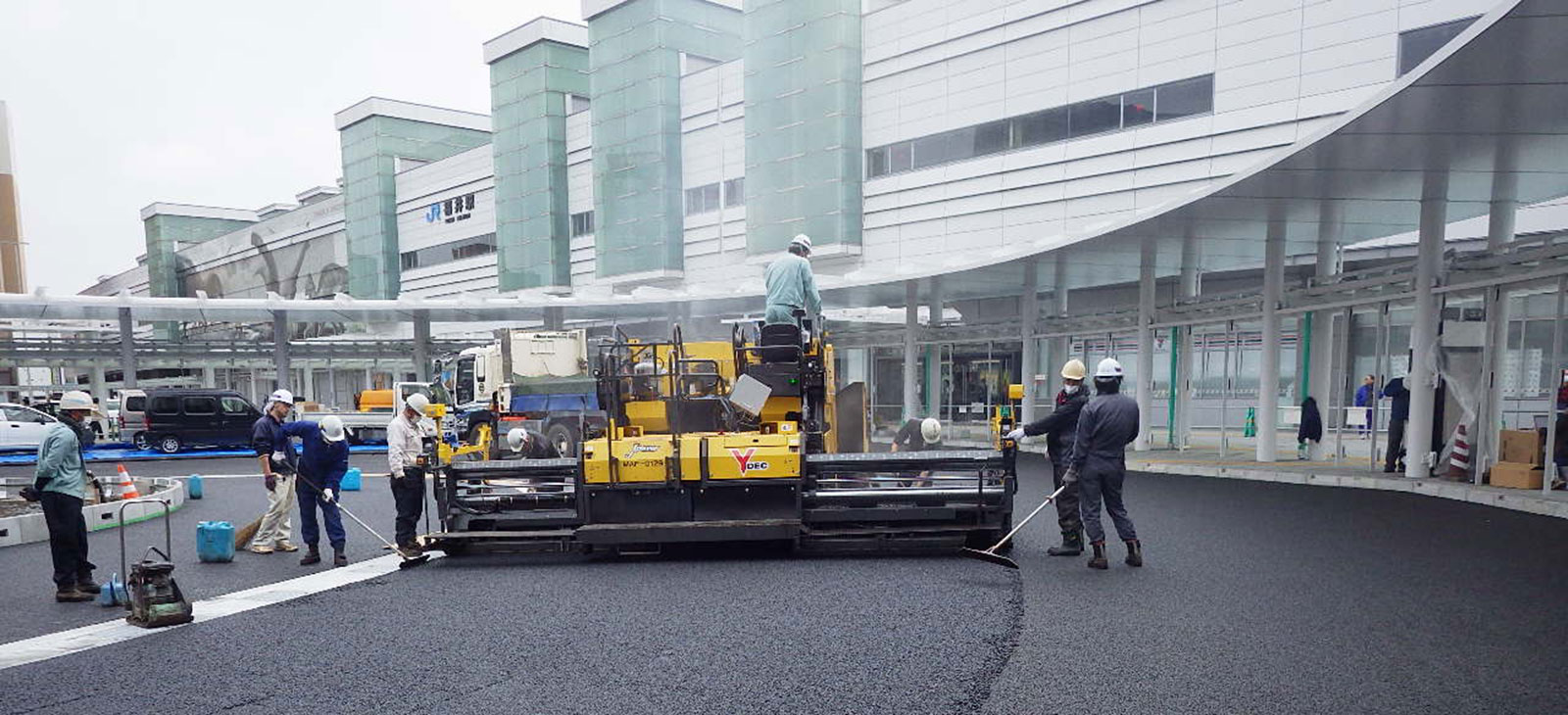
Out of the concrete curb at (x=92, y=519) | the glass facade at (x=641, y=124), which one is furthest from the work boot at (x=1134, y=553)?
the glass facade at (x=641, y=124)

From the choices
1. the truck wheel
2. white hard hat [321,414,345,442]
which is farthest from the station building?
→ white hard hat [321,414,345,442]

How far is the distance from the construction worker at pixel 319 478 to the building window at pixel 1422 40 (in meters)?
21.5

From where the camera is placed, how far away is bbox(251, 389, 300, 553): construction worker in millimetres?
7387

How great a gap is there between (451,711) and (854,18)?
87.5 feet

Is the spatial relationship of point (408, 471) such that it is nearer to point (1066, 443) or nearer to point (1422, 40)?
point (1066, 443)

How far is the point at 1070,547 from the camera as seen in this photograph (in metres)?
6.84

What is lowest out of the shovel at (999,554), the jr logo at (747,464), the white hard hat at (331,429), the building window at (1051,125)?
the shovel at (999,554)

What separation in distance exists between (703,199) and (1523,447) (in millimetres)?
26997

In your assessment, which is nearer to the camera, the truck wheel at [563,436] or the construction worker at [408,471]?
the construction worker at [408,471]

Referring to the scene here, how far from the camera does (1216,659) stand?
14.4 ft

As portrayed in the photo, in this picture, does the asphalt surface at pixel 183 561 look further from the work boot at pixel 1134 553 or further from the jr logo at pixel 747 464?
the work boot at pixel 1134 553

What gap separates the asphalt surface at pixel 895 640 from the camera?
4027mm

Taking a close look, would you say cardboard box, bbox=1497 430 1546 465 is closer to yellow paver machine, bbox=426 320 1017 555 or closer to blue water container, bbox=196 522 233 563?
yellow paver machine, bbox=426 320 1017 555

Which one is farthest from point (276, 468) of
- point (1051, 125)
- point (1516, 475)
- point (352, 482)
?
point (1051, 125)
